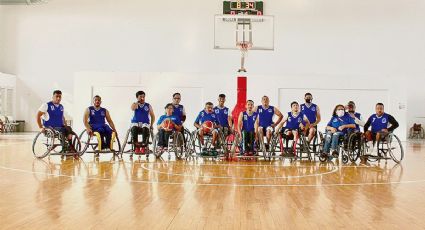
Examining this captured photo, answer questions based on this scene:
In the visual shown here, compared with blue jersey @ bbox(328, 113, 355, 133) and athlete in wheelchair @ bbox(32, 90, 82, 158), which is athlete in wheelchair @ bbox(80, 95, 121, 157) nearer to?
athlete in wheelchair @ bbox(32, 90, 82, 158)

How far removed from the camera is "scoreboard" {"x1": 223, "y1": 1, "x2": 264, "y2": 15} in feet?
A: 44.1

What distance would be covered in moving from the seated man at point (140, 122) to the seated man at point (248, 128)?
1289 mm

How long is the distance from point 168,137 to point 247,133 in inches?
44.7

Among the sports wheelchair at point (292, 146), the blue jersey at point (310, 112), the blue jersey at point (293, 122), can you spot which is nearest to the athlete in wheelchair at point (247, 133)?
the sports wheelchair at point (292, 146)

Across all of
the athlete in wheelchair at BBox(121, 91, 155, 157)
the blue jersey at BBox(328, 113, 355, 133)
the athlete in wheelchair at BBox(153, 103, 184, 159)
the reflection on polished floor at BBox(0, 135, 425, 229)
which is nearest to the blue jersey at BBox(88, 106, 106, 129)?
the athlete in wheelchair at BBox(121, 91, 155, 157)

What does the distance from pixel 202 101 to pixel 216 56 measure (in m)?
1.88

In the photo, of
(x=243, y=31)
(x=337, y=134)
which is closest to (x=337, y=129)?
(x=337, y=134)

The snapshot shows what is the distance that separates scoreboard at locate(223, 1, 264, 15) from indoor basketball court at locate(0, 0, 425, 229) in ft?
0.13

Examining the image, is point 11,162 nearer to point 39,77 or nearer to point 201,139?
point 201,139

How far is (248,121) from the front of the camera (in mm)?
7539

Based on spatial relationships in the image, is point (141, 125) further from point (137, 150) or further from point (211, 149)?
point (211, 149)

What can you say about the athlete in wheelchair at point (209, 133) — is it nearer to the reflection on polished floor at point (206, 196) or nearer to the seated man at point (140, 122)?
the seated man at point (140, 122)

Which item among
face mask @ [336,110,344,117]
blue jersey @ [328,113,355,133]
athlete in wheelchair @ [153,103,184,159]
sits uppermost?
face mask @ [336,110,344,117]

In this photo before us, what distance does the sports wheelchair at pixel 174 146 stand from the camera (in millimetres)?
7238
